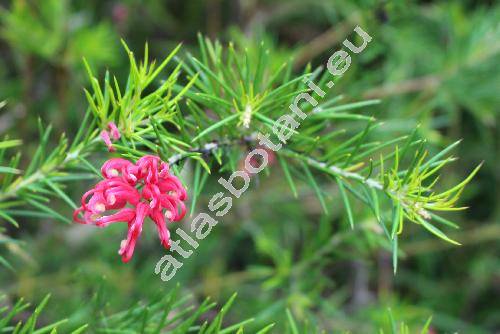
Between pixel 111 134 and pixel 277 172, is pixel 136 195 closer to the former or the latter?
pixel 111 134

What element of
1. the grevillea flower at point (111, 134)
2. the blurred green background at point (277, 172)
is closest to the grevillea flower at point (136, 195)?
→ the grevillea flower at point (111, 134)

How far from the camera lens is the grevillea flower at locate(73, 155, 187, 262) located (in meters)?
0.44

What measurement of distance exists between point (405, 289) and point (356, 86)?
44 cm

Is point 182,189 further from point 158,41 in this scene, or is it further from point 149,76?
point 158,41

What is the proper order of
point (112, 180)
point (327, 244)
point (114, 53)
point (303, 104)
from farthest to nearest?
point (114, 53)
point (327, 244)
point (303, 104)
point (112, 180)

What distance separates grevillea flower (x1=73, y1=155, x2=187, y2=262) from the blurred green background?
1.14ft

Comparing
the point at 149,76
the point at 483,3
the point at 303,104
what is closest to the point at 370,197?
the point at 303,104

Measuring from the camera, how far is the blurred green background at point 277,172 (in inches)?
33.5

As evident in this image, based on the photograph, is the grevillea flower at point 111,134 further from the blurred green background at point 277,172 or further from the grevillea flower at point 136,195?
the blurred green background at point 277,172

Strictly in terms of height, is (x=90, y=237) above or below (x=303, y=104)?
above

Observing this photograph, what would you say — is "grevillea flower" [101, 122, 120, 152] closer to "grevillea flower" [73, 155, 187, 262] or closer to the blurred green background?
"grevillea flower" [73, 155, 187, 262]

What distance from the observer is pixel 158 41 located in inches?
41.4

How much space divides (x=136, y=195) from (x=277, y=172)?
0.59 m

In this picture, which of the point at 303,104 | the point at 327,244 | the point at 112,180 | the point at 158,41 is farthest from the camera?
the point at 158,41
